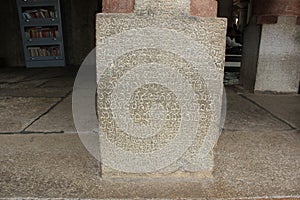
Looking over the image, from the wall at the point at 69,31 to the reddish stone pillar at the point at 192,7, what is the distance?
5205 mm

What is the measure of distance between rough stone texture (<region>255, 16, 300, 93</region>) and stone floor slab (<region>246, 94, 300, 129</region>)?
0.17 metres

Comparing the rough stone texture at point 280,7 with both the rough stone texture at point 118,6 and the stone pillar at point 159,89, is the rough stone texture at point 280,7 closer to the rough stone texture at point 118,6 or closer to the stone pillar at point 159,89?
the stone pillar at point 159,89

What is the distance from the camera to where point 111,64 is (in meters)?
1.49

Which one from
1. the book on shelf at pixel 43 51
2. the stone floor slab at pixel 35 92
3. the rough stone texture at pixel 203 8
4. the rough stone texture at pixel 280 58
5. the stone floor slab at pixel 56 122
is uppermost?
the rough stone texture at pixel 203 8

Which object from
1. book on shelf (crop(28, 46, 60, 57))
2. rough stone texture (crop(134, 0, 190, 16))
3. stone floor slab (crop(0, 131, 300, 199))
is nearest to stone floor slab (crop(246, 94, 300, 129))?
stone floor slab (crop(0, 131, 300, 199))

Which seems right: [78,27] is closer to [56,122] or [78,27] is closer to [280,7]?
[56,122]

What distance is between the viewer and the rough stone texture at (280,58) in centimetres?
363

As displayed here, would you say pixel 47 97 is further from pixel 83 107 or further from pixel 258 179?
pixel 258 179

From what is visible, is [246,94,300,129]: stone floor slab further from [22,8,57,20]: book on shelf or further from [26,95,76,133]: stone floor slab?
[22,8,57,20]: book on shelf

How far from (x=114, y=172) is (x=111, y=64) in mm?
662

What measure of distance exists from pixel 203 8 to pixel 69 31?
580 centimetres

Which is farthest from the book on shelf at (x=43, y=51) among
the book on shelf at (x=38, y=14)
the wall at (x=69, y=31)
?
the book on shelf at (x=38, y=14)

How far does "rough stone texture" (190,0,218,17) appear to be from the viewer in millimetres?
1488

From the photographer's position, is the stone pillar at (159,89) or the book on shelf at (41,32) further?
the book on shelf at (41,32)
